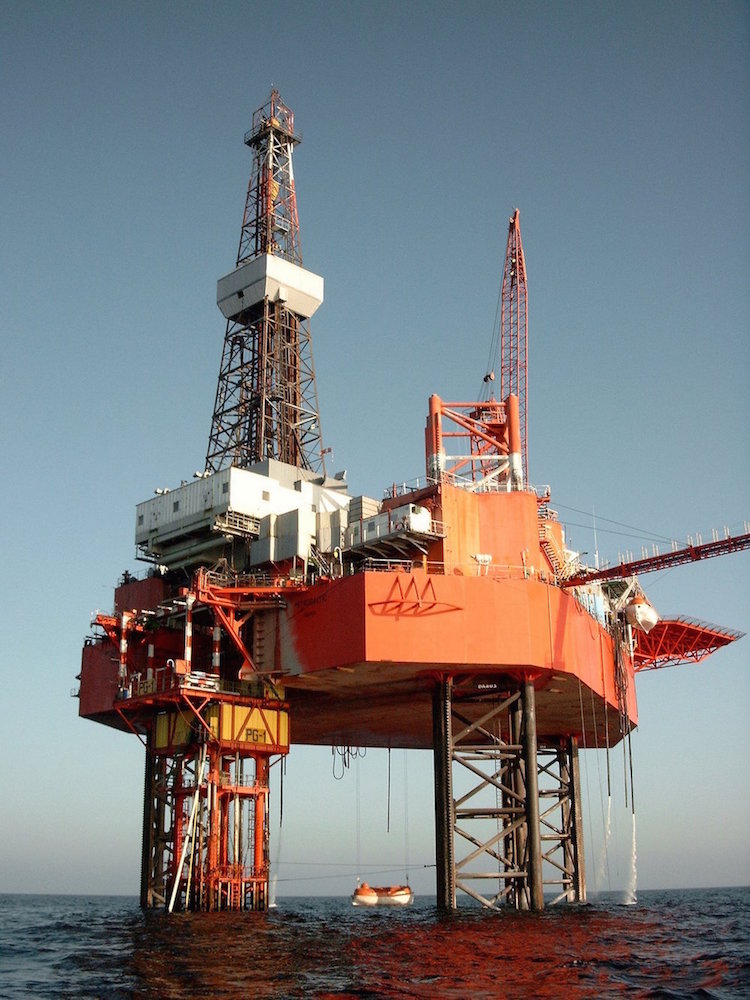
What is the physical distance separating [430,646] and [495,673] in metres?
3.84

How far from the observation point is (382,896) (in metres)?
53.9

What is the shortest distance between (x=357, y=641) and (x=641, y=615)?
17.8m

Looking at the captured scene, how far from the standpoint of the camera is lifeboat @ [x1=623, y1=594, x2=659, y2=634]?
51719 millimetres

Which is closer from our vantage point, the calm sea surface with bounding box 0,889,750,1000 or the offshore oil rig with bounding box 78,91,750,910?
the calm sea surface with bounding box 0,889,750,1000

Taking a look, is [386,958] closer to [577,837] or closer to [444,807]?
[444,807]

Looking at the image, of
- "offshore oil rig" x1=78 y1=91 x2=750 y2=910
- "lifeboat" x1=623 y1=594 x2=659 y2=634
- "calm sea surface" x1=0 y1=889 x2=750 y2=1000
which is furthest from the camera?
"lifeboat" x1=623 y1=594 x2=659 y2=634

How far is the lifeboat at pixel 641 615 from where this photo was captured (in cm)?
5172

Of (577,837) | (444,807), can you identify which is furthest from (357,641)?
(577,837)

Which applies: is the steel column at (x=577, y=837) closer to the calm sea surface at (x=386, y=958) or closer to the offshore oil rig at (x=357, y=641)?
the offshore oil rig at (x=357, y=641)

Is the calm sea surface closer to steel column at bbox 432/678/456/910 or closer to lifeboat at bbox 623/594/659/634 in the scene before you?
steel column at bbox 432/678/456/910

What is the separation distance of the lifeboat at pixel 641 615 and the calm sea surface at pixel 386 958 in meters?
14.6

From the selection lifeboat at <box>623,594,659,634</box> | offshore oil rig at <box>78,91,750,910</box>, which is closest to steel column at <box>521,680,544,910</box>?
offshore oil rig at <box>78,91,750,910</box>

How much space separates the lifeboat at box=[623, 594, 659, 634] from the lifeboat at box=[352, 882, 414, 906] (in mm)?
16475

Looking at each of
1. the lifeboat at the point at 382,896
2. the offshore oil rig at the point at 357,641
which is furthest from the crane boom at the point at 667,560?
the lifeboat at the point at 382,896
